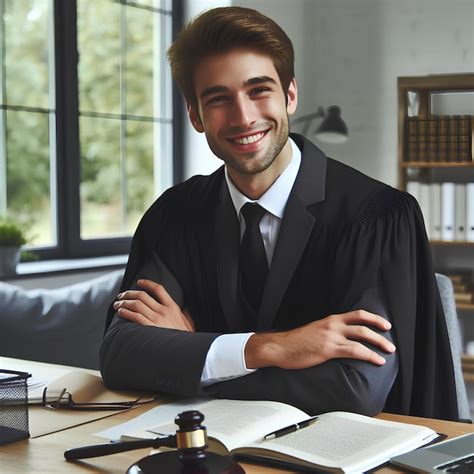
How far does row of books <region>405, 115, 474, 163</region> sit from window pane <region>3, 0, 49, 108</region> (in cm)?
191

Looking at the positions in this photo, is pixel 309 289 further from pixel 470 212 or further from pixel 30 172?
pixel 470 212

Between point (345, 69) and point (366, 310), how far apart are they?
12.4ft

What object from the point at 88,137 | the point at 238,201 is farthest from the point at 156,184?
the point at 238,201

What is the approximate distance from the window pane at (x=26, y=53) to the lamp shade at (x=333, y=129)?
1.46 m

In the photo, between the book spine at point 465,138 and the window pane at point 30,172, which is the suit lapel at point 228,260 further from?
the book spine at point 465,138

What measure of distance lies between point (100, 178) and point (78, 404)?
9.99ft

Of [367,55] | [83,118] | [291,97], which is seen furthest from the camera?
[367,55]

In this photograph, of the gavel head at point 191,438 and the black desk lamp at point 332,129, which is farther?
the black desk lamp at point 332,129

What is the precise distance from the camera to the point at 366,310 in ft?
5.95

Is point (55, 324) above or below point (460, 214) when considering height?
below

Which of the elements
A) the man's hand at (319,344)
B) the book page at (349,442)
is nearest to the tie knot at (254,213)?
the man's hand at (319,344)

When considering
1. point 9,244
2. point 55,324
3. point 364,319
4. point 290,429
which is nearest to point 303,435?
point 290,429

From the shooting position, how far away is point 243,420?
152 cm

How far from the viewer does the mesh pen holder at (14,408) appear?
1547 mm
